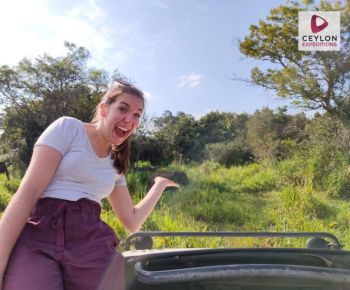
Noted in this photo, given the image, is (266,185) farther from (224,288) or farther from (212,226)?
(224,288)

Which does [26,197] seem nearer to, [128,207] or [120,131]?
[120,131]

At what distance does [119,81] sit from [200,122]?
17261mm

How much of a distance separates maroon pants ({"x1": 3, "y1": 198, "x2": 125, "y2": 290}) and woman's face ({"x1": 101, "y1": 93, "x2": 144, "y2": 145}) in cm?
32

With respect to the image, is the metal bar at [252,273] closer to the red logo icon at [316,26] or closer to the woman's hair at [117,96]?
the woman's hair at [117,96]

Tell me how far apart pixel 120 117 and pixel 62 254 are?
57 cm

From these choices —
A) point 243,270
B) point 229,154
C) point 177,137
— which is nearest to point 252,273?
point 243,270

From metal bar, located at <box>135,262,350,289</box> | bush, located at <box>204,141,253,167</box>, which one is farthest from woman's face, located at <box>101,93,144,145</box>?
bush, located at <box>204,141,253,167</box>

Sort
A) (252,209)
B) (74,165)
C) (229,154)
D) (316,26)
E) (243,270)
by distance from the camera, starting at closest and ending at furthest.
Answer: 1. (243,270)
2. (74,165)
3. (252,209)
4. (316,26)
5. (229,154)

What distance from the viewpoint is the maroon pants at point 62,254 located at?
114cm

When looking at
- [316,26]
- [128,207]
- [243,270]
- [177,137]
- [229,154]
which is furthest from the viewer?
[177,137]

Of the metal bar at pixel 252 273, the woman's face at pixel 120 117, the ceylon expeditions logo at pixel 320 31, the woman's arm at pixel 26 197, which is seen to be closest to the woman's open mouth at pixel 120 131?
the woman's face at pixel 120 117

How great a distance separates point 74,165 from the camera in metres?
1.33

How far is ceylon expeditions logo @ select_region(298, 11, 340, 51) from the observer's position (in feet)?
32.4

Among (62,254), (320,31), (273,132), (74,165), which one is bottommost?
(62,254)
